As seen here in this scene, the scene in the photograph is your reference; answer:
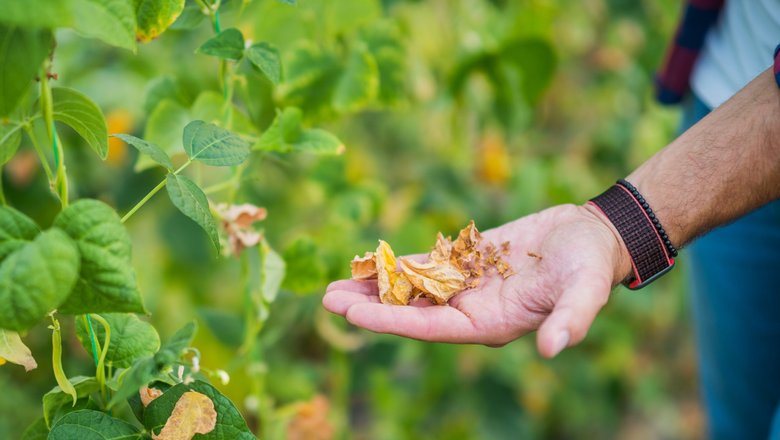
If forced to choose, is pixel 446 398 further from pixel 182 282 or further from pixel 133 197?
pixel 133 197

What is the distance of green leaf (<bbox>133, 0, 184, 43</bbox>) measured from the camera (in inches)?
27.6

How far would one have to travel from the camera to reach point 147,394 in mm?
710

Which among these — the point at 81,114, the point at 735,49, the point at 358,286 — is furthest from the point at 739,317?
the point at 81,114

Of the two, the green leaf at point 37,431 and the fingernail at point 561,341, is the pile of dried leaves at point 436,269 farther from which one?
the green leaf at point 37,431

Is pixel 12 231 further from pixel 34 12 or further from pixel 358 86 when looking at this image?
pixel 358 86

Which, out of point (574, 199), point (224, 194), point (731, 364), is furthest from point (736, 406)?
point (224, 194)

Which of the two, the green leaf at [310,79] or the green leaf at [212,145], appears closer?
the green leaf at [212,145]

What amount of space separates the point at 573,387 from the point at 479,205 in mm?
703

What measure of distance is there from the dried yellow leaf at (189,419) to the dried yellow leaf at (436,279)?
30 centimetres

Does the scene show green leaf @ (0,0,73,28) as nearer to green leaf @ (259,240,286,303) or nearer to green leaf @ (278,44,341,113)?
green leaf @ (259,240,286,303)

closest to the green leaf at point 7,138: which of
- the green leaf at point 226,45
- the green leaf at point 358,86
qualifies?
the green leaf at point 226,45

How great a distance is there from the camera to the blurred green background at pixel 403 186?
49.3 inches

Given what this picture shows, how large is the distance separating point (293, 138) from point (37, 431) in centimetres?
43

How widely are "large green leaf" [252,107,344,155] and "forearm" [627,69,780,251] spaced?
40 centimetres
